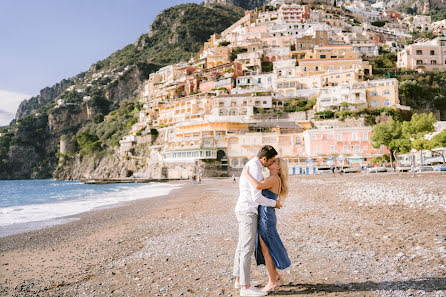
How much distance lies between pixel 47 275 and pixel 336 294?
207 inches

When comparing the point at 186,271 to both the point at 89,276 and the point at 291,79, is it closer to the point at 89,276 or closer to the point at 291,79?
the point at 89,276

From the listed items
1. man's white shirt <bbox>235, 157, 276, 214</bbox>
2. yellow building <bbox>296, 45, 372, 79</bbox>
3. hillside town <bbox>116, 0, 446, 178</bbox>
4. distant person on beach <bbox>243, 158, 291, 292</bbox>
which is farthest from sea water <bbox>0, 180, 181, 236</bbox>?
yellow building <bbox>296, 45, 372, 79</bbox>

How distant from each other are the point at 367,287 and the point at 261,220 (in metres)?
1.64

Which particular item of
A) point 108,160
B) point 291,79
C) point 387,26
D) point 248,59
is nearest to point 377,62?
point 291,79

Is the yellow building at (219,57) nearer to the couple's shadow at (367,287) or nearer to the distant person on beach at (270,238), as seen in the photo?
the distant person on beach at (270,238)

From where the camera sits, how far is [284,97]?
5591cm

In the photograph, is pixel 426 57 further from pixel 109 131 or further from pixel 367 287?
pixel 109 131

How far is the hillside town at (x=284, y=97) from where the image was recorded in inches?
1772

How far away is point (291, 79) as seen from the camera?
5750cm

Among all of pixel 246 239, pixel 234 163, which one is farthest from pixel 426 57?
pixel 246 239

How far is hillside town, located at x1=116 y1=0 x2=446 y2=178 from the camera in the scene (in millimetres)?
45000

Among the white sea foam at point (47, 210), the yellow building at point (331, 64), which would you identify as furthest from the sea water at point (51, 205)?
the yellow building at point (331, 64)

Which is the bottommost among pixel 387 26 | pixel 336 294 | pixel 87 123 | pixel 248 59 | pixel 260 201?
pixel 336 294

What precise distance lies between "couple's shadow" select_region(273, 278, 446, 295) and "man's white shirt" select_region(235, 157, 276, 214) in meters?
1.21
